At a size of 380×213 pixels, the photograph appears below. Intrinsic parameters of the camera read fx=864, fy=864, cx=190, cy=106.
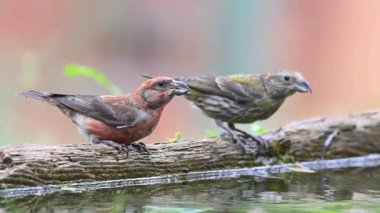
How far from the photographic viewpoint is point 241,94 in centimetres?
712

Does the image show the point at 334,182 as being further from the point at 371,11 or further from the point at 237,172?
the point at 371,11

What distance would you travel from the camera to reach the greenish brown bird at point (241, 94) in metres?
7.07

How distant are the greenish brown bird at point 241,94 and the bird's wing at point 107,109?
4.00ft

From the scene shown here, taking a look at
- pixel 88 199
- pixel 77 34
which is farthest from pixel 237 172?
pixel 77 34

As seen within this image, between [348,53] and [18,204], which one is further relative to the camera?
[348,53]

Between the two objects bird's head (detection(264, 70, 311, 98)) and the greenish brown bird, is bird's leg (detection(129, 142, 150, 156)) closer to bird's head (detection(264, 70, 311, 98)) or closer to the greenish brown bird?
the greenish brown bird

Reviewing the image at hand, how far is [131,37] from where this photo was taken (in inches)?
492

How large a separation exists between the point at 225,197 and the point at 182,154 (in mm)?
924

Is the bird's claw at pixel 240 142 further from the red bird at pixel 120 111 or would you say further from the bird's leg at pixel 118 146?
the bird's leg at pixel 118 146

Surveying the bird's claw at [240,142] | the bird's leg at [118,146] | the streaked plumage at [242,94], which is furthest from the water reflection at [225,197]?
the streaked plumage at [242,94]

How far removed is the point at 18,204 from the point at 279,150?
261cm

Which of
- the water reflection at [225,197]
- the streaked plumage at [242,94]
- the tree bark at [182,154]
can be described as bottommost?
the water reflection at [225,197]

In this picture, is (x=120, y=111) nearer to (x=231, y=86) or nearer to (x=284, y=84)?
(x=231, y=86)

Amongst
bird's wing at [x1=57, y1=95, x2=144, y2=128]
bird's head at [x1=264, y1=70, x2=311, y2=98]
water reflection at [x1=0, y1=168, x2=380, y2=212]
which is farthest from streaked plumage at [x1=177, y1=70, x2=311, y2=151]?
bird's wing at [x1=57, y1=95, x2=144, y2=128]
